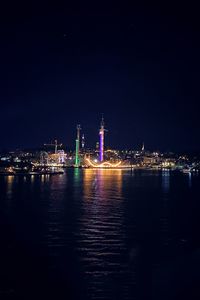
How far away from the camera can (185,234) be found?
11594 millimetres

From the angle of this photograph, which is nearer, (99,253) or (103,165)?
(99,253)

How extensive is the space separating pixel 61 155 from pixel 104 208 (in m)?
67.4

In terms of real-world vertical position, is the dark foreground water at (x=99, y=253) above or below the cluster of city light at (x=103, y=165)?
below

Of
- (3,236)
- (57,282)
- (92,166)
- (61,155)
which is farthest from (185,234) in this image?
(61,155)

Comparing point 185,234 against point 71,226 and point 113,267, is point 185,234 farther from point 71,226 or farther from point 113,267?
point 113,267

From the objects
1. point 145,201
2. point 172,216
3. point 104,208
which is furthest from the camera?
point 145,201

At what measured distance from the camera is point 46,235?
11.0 metres

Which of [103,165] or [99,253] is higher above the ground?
[103,165]

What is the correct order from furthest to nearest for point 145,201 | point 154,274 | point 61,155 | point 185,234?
point 61,155 < point 145,201 < point 185,234 < point 154,274

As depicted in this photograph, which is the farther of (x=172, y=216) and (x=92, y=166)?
(x=92, y=166)

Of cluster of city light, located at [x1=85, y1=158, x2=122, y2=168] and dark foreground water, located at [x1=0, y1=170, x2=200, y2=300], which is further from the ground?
cluster of city light, located at [x1=85, y1=158, x2=122, y2=168]

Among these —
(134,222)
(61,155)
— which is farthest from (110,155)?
(134,222)

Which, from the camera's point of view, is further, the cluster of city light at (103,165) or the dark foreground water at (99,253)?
the cluster of city light at (103,165)

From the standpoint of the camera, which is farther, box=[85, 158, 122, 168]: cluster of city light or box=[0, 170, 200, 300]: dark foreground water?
box=[85, 158, 122, 168]: cluster of city light
